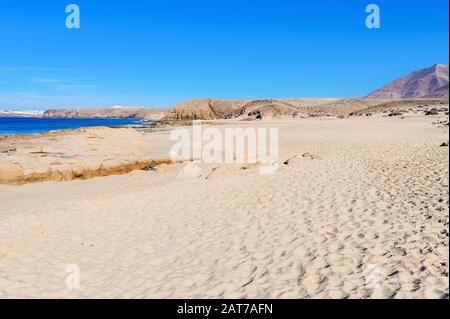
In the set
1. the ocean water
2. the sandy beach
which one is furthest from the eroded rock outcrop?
the ocean water

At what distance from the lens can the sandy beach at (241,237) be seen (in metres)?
5.97

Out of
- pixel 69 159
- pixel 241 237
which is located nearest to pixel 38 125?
pixel 69 159

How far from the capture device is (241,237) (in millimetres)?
8391

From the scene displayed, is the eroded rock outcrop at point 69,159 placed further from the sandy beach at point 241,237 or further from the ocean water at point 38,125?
the ocean water at point 38,125

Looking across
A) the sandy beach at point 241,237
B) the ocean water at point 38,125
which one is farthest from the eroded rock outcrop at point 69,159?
the ocean water at point 38,125

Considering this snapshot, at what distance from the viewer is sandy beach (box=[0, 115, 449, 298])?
597 centimetres

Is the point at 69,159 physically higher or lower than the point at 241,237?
higher

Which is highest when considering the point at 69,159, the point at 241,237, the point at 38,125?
the point at 38,125

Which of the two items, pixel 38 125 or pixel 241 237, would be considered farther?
pixel 38 125

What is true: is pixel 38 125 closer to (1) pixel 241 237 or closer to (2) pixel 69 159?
(2) pixel 69 159
